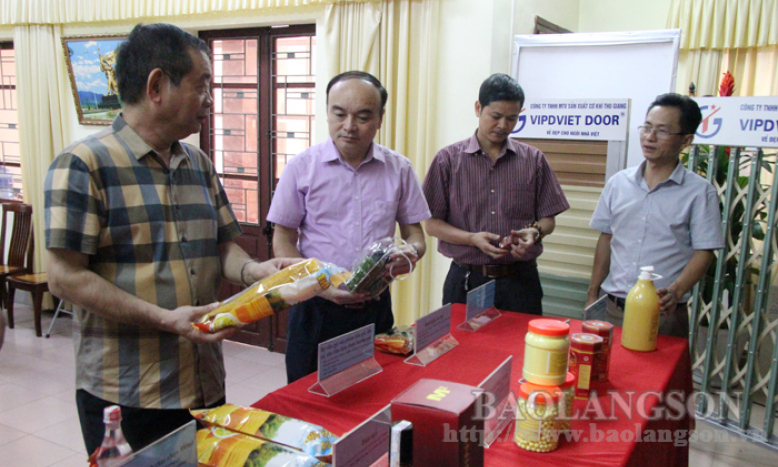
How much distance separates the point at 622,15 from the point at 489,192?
131 inches

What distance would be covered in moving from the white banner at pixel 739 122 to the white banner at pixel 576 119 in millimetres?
457

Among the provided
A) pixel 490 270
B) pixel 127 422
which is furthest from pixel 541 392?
pixel 490 270

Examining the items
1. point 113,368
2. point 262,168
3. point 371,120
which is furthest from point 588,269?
point 113,368

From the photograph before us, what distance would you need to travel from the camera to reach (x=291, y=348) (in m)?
1.99

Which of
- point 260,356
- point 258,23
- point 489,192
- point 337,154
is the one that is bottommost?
point 260,356

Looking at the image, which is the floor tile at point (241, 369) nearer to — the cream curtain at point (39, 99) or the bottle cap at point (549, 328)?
the cream curtain at point (39, 99)

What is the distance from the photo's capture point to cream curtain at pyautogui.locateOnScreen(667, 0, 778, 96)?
165 inches

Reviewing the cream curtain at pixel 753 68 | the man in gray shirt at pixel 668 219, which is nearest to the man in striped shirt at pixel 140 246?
the man in gray shirt at pixel 668 219

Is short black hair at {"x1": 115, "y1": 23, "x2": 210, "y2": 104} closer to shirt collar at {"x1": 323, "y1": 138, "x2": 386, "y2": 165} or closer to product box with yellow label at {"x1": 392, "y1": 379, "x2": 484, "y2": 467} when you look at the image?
shirt collar at {"x1": 323, "y1": 138, "x2": 386, "y2": 165}

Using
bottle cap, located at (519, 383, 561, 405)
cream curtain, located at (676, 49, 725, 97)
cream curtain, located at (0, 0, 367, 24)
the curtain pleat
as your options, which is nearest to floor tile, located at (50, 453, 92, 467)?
bottle cap, located at (519, 383, 561, 405)

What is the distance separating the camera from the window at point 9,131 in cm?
540

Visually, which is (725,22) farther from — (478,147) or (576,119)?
(478,147)

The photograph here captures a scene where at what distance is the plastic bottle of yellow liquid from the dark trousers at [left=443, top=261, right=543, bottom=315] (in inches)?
25.1

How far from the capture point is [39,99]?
4.82 m
